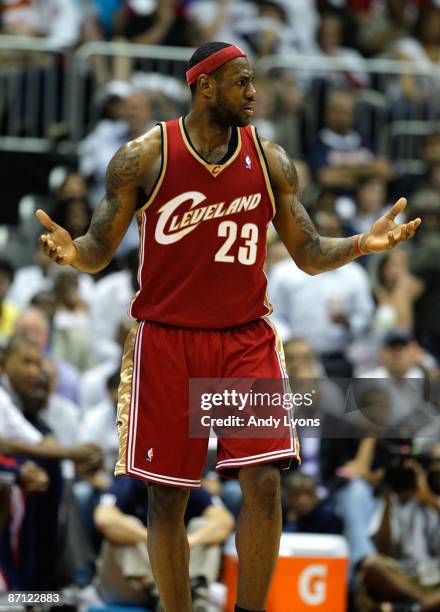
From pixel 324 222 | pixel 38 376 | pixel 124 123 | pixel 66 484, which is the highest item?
pixel 124 123

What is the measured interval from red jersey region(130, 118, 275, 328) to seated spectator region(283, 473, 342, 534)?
3469 mm

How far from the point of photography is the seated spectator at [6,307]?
38.2 feet

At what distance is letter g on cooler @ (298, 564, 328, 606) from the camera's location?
8289mm

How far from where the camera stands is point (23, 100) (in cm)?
1476

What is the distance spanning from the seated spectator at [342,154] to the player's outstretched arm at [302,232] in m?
8.02

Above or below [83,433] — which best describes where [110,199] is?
above

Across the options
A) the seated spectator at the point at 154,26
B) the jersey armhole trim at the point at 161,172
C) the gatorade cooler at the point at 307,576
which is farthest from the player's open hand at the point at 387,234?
the seated spectator at the point at 154,26

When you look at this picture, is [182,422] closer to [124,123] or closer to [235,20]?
[124,123]

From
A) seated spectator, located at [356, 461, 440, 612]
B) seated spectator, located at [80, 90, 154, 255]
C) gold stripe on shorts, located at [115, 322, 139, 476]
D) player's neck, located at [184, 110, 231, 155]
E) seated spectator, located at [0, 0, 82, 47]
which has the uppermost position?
seated spectator, located at [0, 0, 82, 47]

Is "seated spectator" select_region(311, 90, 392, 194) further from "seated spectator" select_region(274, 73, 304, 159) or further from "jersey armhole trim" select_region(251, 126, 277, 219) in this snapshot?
"jersey armhole trim" select_region(251, 126, 277, 219)

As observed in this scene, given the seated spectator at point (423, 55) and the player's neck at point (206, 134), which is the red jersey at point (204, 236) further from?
the seated spectator at point (423, 55)

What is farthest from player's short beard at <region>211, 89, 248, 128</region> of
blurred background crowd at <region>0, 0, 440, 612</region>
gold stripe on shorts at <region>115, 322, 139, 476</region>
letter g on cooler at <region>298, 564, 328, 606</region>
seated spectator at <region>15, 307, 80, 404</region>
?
seated spectator at <region>15, 307, 80, 404</region>

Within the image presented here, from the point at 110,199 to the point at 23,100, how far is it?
875 cm

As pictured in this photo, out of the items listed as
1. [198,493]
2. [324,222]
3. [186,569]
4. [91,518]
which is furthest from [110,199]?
[324,222]
